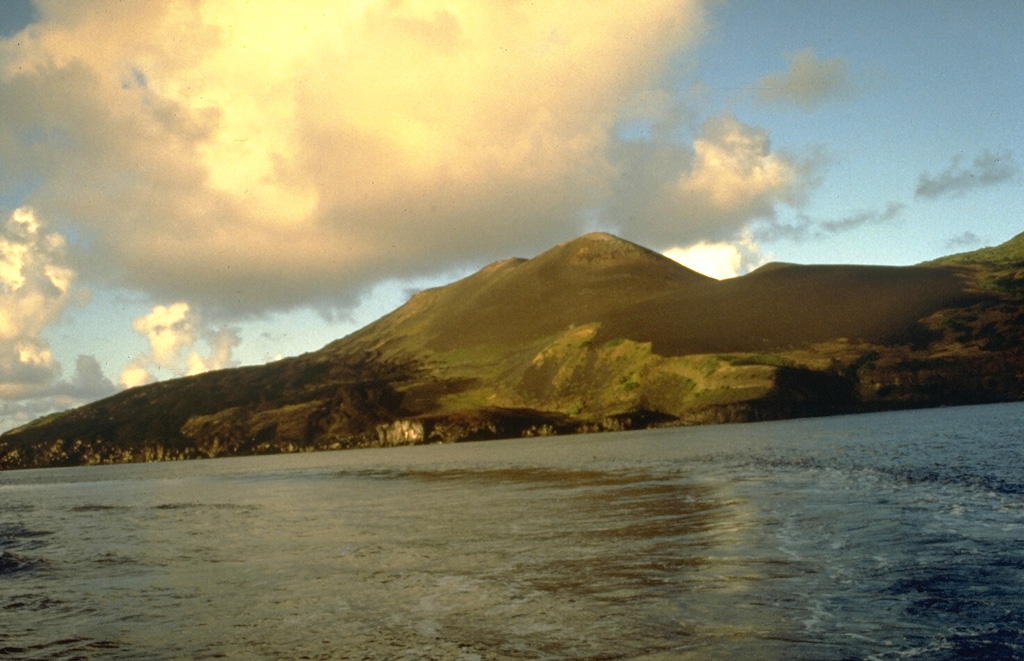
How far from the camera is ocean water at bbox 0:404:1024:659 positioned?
1565 cm

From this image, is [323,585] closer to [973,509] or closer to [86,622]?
[86,622]

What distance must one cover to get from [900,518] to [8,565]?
29925 mm

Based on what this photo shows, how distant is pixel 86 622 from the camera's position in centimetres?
2011

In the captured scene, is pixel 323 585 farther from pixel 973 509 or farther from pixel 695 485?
pixel 695 485

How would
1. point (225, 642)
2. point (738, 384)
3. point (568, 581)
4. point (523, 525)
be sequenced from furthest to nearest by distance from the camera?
point (738, 384) → point (523, 525) → point (568, 581) → point (225, 642)

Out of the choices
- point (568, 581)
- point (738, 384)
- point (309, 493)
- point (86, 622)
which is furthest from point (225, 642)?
point (738, 384)

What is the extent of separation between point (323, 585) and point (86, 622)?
18.7 ft

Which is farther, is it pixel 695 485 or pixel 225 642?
pixel 695 485

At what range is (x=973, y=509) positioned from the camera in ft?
91.9

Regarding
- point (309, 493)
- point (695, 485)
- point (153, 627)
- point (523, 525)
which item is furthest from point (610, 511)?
point (309, 493)

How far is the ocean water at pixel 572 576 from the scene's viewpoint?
51.3ft

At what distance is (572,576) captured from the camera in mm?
21875

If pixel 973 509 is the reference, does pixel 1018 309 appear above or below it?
above

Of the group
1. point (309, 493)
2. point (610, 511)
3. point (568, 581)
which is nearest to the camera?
point (568, 581)
